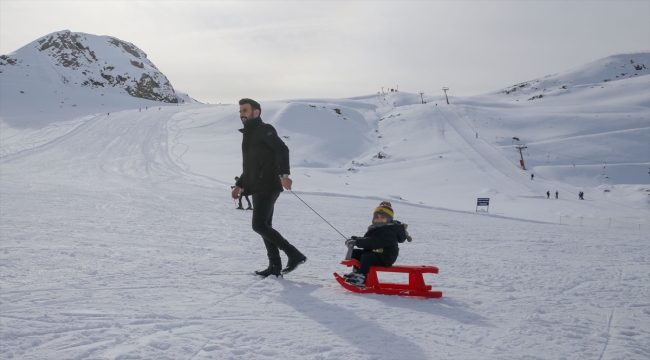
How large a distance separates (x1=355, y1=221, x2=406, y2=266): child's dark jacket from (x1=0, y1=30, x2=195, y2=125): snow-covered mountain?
48.8 m

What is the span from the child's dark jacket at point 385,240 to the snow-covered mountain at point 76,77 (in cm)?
4878

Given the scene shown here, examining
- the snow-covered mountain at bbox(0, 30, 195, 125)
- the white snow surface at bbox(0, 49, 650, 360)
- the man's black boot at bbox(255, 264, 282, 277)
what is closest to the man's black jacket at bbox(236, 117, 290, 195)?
the man's black boot at bbox(255, 264, 282, 277)

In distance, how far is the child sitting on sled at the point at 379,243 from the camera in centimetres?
485

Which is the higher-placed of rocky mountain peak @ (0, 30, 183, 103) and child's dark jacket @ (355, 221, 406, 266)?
rocky mountain peak @ (0, 30, 183, 103)

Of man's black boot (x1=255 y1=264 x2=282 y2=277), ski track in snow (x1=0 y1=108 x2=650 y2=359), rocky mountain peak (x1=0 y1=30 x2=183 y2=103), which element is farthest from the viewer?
rocky mountain peak (x1=0 y1=30 x2=183 y2=103)

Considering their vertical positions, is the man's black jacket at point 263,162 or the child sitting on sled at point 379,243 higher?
the man's black jacket at point 263,162

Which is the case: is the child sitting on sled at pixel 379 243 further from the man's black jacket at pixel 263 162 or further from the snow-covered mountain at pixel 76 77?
the snow-covered mountain at pixel 76 77

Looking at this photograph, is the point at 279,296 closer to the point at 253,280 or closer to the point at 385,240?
the point at 253,280

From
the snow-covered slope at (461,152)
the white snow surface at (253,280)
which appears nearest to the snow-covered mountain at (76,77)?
the snow-covered slope at (461,152)

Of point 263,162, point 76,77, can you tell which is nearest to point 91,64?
point 76,77

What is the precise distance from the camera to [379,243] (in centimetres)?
484

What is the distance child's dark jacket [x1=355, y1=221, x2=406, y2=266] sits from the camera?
484 cm

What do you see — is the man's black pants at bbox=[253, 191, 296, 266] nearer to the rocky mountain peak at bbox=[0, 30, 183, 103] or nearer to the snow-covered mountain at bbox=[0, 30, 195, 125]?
the snow-covered mountain at bbox=[0, 30, 195, 125]

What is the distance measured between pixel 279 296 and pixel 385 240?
3.97 ft
